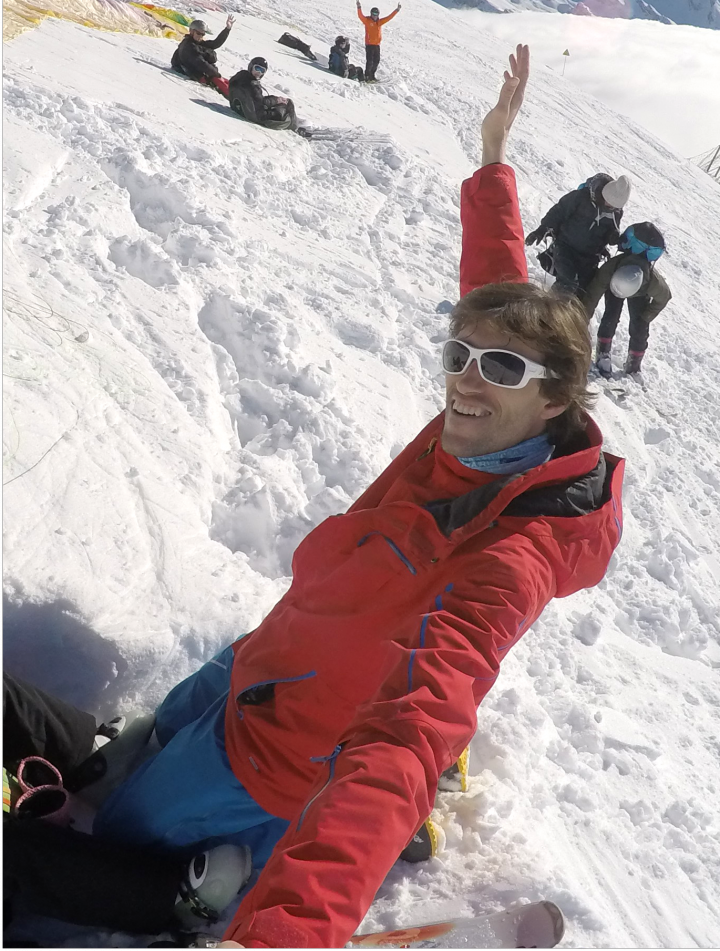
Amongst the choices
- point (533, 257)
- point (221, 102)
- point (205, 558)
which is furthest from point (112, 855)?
point (221, 102)

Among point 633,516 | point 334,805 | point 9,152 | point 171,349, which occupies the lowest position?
point 633,516

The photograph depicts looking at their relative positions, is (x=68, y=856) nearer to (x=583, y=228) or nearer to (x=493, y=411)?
(x=493, y=411)

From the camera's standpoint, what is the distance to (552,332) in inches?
76.6

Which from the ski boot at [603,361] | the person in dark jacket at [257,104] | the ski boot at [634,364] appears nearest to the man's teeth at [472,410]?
the ski boot at [603,361]

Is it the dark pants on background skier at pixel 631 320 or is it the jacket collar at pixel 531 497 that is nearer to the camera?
the jacket collar at pixel 531 497

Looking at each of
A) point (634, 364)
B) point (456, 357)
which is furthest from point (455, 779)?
point (634, 364)

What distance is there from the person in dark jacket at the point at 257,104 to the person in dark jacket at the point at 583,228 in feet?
12.3

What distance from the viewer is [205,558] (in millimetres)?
3178

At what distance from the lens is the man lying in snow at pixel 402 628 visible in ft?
4.29

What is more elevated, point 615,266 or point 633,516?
point 615,266

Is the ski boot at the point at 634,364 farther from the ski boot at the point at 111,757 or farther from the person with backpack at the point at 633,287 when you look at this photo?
the ski boot at the point at 111,757

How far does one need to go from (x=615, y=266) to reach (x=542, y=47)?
5257 inches

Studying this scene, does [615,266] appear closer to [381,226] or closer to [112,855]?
[381,226]

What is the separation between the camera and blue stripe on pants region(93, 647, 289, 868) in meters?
2.11
